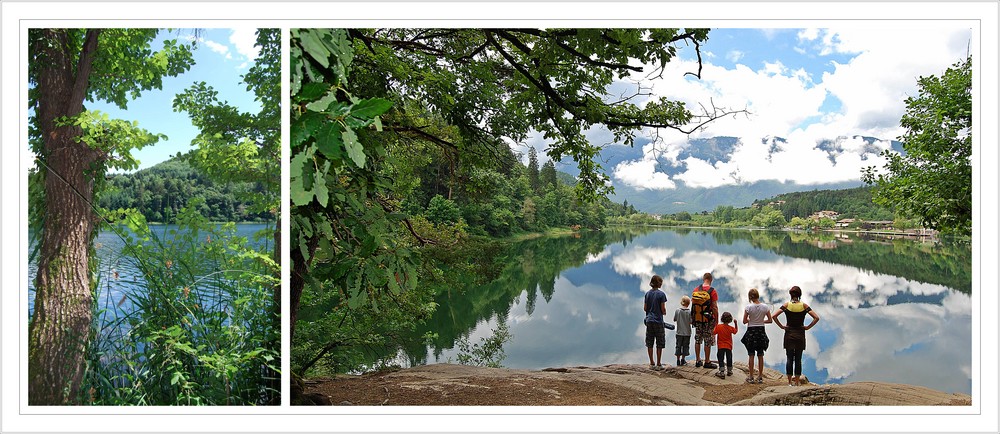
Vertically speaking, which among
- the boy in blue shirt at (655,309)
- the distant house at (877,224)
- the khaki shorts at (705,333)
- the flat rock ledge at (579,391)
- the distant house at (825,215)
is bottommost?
the flat rock ledge at (579,391)

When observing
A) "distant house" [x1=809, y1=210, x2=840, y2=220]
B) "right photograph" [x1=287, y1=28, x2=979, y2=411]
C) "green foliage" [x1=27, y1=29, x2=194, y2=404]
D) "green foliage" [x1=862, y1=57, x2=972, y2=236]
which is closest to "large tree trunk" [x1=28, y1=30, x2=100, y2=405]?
"green foliage" [x1=27, y1=29, x2=194, y2=404]

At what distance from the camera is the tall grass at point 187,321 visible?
6.63 feet

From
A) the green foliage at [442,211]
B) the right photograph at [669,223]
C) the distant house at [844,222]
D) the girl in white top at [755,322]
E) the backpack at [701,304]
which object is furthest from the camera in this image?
A: the distant house at [844,222]

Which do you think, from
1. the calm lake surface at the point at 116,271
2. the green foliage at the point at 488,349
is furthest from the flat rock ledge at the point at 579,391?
the green foliage at the point at 488,349

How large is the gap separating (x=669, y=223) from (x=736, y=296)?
3.73 ft

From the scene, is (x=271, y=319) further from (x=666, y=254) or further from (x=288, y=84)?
(x=666, y=254)

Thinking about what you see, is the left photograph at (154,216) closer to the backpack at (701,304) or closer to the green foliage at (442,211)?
the backpack at (701,304)

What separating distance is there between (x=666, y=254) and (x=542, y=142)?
2096mm

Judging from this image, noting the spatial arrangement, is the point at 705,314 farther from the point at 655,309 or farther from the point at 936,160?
the point at 936,160

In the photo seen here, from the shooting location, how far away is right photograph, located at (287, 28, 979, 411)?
380 centimetres

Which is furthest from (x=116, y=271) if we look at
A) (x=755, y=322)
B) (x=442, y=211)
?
(x=442, y=211)

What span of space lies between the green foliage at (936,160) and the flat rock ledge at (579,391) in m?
2.35

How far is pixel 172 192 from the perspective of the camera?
6.71 feet
